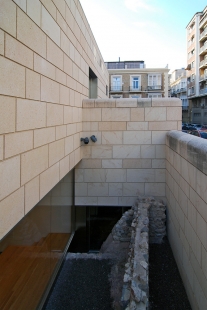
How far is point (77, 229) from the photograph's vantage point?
27.0ft

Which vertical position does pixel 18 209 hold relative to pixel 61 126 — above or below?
below

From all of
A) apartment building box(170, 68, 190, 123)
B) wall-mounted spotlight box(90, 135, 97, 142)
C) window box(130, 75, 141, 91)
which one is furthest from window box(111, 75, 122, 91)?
wall-mounted spotlight box(90, 135, 97, 142)

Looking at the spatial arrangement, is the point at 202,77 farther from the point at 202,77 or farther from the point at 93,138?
the point at 93,138

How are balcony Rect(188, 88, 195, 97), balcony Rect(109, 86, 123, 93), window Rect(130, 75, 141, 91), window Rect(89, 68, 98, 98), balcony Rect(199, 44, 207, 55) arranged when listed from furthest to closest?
balcony Rect(188, 88, 195, 97)
balcony Rect(199, 44, 207, 55)
balcony Rect(109, 86, 123, 93)
window Rect(130, 75, 141, 91)
window Rect(89, 68, 98, 98)

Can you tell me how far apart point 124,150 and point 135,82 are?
32.8 m

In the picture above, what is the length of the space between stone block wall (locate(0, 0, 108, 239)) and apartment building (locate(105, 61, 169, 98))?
3286 cm

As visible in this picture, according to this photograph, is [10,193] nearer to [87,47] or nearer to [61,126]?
[61,126]

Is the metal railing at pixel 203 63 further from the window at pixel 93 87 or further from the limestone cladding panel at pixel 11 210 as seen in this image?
the limestone cladding panel at pixel 11 210

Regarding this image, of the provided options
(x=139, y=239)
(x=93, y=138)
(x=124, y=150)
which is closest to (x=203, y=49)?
(x=124, y=150)

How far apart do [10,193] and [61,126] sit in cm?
252

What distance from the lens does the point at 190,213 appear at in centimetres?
478

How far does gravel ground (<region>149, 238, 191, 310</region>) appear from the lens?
16.4 feet

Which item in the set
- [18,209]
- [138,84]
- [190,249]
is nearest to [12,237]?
[18,209]

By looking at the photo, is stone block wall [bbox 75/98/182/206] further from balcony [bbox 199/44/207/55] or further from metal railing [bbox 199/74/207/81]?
metal railing [bbox 199/74/207/81]
